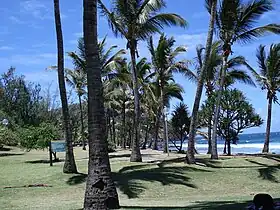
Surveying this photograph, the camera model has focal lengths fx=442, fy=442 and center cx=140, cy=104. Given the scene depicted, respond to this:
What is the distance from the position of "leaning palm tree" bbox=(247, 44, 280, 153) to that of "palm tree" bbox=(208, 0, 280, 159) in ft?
20.7

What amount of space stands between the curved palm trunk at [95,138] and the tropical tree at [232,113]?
74.9ft

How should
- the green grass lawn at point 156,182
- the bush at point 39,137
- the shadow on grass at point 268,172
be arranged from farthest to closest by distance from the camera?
the bush at point 39,137 < the shadow on grass at point 268,172 < the green grass lawn at point 156,182

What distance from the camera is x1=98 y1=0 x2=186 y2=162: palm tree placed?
73.9 ft

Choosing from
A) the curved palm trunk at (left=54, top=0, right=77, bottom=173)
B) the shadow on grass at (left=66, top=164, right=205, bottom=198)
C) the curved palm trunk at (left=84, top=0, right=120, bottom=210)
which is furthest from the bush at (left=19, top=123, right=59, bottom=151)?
the curved palm trunk at (left=84, top=0, right=120, bottom=210)

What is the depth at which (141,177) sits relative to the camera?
60.0 ft

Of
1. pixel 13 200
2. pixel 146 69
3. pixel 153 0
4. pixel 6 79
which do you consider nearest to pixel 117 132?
pixel 6 79

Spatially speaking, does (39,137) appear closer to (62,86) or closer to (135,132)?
(135,132)

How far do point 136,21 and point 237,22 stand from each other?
5548 mm

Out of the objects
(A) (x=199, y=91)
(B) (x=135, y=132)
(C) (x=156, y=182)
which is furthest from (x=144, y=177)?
(A) (x=199, y=91)

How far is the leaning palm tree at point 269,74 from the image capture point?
3097cm

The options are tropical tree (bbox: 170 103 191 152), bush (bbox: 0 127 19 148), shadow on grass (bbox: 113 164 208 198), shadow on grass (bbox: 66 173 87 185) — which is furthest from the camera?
tropical tree (bbox: 170 103 191 152)

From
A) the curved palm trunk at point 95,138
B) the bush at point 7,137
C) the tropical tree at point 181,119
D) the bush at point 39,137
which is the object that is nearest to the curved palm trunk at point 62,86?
the bush at point 39,137

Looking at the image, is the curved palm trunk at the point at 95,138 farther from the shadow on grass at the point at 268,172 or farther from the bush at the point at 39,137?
the bush at the point at 39,137

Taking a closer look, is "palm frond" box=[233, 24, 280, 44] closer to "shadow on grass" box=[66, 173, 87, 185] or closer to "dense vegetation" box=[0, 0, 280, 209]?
"dense vegetation" box=[0, 0, 280, 209]
